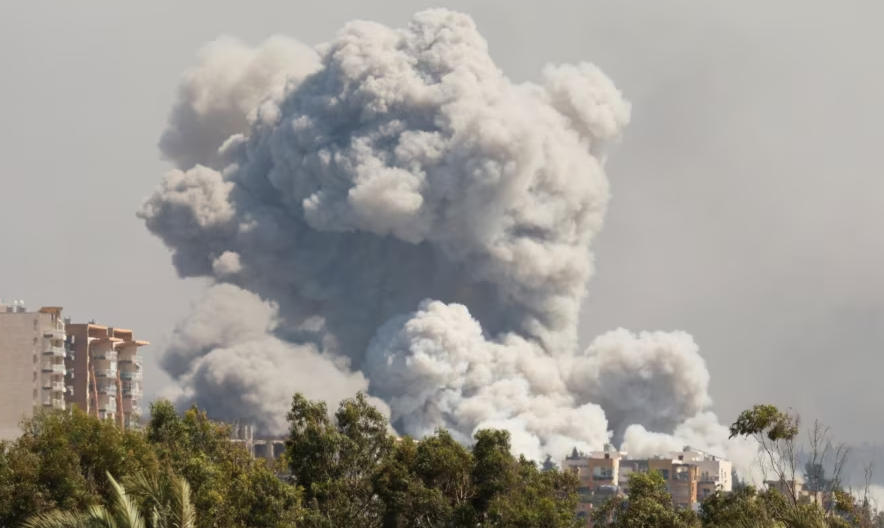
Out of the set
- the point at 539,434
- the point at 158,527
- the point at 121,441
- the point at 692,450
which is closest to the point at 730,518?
the point at 121,441

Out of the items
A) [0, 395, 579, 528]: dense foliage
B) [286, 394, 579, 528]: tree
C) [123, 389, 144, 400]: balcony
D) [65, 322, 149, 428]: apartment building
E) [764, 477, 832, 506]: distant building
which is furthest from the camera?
[123, 389, 144, 400]: balcony

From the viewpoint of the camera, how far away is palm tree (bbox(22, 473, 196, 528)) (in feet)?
60.4

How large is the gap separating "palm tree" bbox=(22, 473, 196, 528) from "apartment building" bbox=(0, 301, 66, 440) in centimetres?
6050

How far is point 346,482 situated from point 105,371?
64.4 m

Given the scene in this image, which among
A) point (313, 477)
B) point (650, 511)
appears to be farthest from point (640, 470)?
point (650, 511)

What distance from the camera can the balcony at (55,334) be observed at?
87.6 meters

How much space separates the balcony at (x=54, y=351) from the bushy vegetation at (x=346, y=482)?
4725cm

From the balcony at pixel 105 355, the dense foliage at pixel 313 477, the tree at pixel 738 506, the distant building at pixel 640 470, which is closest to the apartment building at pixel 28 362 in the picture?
the balcony at pixel 105 355

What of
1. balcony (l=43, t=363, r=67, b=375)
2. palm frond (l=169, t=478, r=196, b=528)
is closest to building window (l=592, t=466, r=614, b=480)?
balcony (l=43, t=363, r=67, b=375)

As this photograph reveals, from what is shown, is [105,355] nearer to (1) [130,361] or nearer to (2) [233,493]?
(1) [130,361]

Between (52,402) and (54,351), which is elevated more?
(54,351)

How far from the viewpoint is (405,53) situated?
101188mm

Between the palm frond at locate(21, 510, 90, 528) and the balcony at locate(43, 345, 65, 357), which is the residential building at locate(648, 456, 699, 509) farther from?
the palm frond at locate(21, 510, 90, 528)

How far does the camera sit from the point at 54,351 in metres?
88.0
